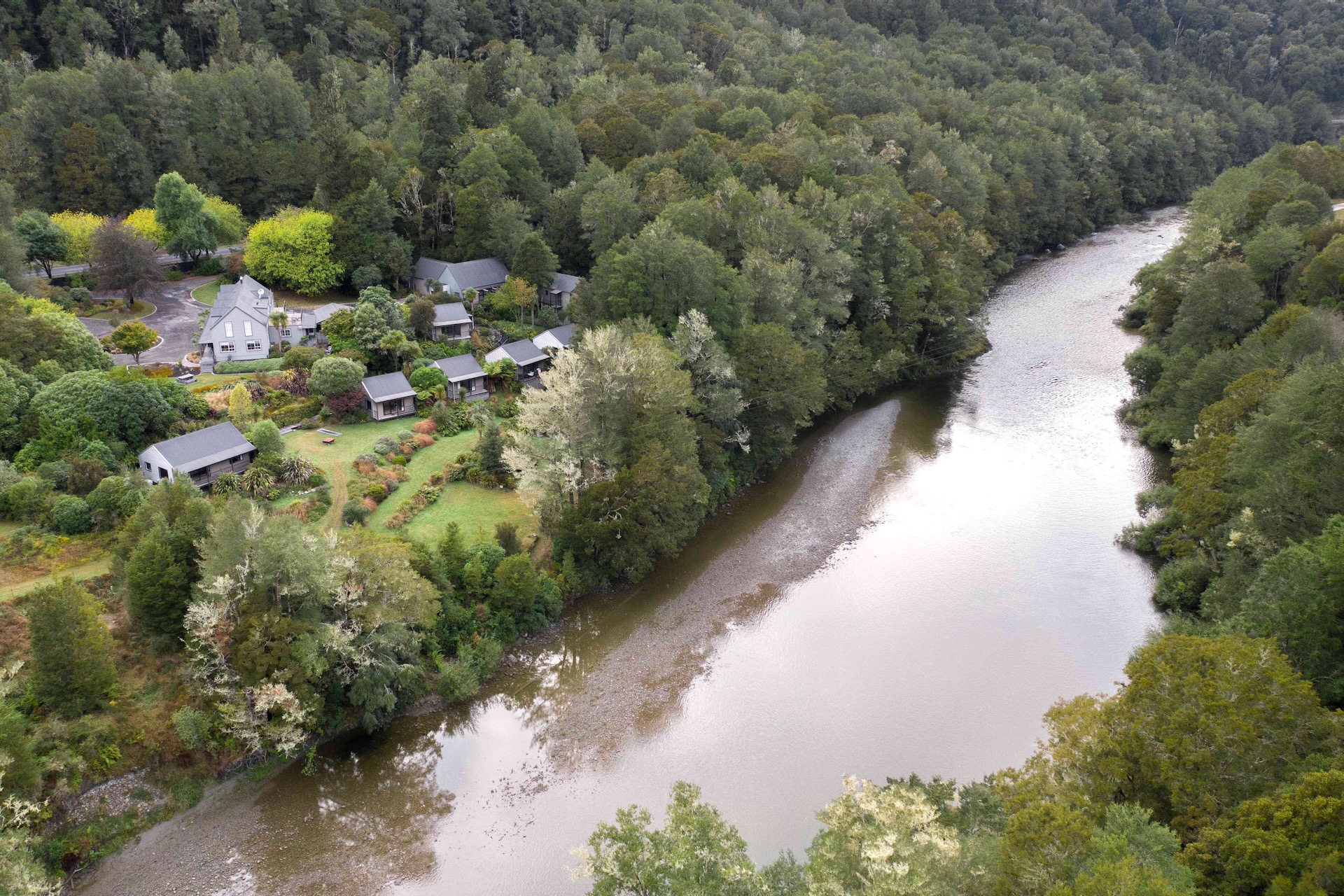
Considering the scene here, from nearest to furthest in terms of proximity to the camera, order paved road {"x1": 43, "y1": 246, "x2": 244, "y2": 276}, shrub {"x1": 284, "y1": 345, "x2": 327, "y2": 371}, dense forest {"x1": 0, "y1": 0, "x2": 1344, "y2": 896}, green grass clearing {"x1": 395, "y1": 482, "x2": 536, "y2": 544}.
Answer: dense forest {"x1": 0, "y1": 0, "x2": 1344, "y2": 896}, green grass clearing {"x1": 395, "y1": 482, "x2": 536, "y2": 544}, shrub {"x1": 284, "y1": 345, "x2": 327, "y2": 371}, paved road {"x1": 43, "y1": 246, "x2": 244, "y2": 276}

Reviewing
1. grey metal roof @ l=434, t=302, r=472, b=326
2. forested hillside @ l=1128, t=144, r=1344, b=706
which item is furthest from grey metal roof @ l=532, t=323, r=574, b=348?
forested hillside @ l=1128, t=144, r=1344, b=706

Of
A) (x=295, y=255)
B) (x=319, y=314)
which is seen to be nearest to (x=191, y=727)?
(x=319, y=314)

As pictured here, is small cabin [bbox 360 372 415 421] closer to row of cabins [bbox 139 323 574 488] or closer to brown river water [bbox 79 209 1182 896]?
row of cabins [bbox 139 323 574 488]

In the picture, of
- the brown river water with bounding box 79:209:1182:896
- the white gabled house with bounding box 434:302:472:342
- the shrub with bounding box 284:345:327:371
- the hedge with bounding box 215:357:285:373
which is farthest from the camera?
the white gabled house with bounding box 434:302:472:342

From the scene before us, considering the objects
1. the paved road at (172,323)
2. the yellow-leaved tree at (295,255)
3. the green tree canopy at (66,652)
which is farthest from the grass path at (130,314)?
the green tree canopy at (66,652)

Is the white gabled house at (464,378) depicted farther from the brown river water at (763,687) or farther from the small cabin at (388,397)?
the brown river water at (763,687)

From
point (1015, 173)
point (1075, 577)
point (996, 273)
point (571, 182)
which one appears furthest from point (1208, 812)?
point (1015, 173)

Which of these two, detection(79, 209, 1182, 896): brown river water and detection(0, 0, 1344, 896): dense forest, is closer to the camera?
detection(0, 0, 1344, 896): dense forest
